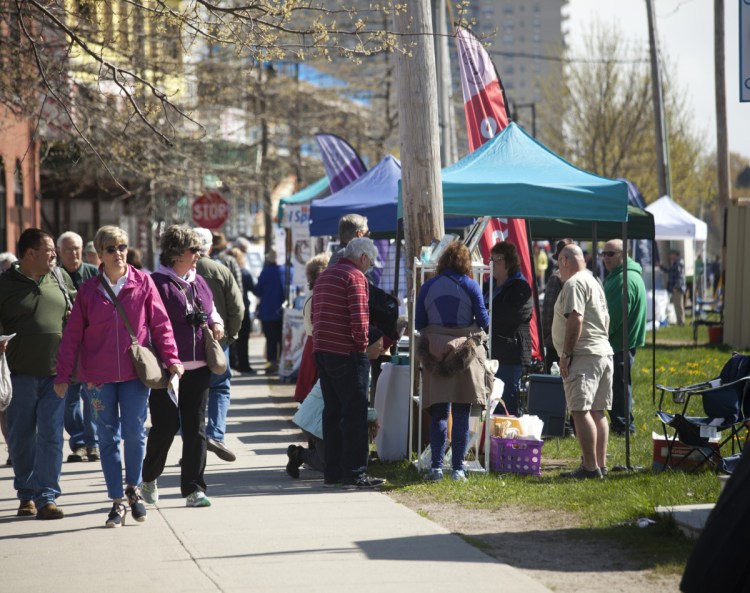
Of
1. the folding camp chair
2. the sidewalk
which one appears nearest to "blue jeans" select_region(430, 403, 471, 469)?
the sidewalk

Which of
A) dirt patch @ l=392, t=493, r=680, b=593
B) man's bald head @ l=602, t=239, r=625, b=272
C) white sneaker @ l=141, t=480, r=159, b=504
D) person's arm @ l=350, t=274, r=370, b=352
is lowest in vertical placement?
dirt patch @ l=392, t=493, r=680, b=593

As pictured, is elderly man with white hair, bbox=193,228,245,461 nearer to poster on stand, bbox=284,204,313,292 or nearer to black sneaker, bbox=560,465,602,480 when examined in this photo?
black sneaker, bbox=560,465,602,480

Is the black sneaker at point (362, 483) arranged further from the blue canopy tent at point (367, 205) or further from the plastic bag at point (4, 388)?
the blue canopy tent at point (367, 205)

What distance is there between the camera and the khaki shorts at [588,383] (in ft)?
30.9

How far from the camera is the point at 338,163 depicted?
18953mm

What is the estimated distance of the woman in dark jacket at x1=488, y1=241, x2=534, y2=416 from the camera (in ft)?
36.7

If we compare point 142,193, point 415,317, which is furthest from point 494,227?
point 142,193

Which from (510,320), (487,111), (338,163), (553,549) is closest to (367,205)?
(487,111)

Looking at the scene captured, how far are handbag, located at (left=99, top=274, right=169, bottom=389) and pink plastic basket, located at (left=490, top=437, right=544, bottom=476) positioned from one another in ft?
10.3

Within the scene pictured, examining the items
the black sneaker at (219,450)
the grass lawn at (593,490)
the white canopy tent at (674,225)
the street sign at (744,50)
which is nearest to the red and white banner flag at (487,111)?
the grass lawn at (593,490)

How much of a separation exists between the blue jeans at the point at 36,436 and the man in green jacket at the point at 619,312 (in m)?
5.59

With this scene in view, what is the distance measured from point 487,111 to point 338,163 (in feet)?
18.3

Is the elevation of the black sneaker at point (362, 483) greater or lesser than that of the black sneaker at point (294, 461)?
lesser

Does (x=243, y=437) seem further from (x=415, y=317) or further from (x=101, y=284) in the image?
(x=101, y=284)
